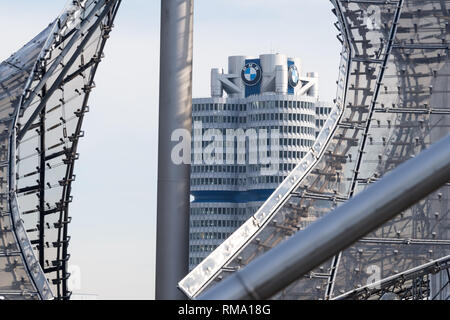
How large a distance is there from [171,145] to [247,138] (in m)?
144

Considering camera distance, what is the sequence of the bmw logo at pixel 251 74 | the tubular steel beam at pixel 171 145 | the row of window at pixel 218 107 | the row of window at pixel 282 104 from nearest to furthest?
the tubular steel beam at pixel 171 145
the row of window at pixel 282 104
the row of window at pixel 218 107
the bmw logo at pixel 251 74

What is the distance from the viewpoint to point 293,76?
6841 inches

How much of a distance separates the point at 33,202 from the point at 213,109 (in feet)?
431

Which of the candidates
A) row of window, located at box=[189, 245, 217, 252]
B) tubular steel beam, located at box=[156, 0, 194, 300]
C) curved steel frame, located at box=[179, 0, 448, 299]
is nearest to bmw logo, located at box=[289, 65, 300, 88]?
row of window, located at box=[189, 245, 217, 252]

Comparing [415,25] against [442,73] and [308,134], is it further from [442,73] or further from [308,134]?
[308,134]

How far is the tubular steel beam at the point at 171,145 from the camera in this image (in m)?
26.6

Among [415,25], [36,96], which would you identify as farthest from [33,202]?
[415,25]

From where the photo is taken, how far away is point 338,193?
34.6 meters

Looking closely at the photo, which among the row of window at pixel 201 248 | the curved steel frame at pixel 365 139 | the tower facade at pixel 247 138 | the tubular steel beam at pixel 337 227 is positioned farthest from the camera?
the tower facade at pixel 247 138

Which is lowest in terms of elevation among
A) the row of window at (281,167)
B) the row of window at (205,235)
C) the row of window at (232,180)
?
the row of window at (205,235)

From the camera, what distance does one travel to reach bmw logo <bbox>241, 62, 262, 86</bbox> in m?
176

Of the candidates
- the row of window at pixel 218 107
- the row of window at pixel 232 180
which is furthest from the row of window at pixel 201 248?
the row of window at pixel 218 107

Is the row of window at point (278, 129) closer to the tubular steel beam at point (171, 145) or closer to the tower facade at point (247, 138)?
the tower facade at point (247, 138)

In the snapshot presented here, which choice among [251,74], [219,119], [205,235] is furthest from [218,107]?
[205,235]
